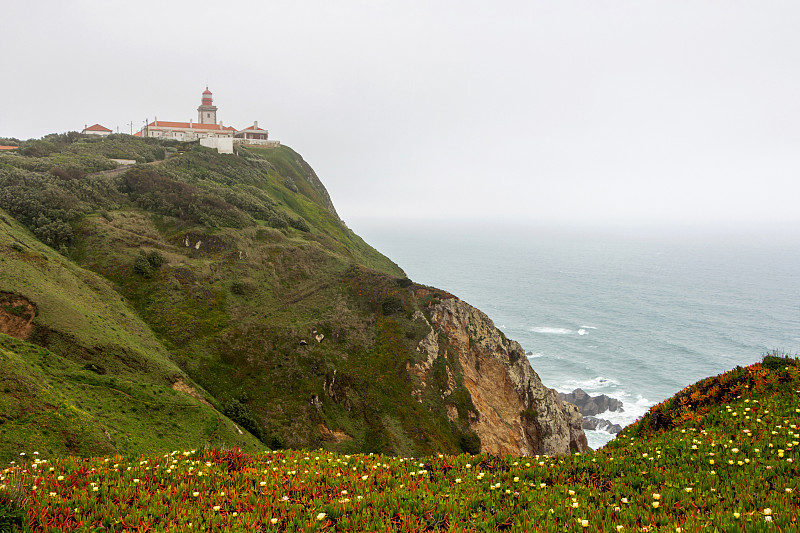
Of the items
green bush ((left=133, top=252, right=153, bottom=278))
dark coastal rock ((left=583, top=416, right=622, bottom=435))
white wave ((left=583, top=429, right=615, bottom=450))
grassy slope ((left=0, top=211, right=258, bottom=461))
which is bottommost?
white wave ((left=583, top=429, right=615, bottom=450))

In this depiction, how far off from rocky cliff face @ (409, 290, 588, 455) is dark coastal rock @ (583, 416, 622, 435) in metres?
16.9

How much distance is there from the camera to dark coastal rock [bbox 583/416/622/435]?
7256 cm

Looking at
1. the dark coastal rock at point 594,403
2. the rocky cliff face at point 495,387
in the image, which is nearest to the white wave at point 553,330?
the dark coastal rock at point 594,403

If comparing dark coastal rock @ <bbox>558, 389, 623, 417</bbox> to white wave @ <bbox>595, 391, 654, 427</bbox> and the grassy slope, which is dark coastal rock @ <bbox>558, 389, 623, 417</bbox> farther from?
the grassy slope

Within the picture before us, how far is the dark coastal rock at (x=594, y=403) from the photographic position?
78156mm

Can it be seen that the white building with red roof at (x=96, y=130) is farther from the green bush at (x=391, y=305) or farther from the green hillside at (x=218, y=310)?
the green bush at (x=391, y=305)

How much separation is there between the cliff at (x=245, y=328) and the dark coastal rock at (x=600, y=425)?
54.6ft

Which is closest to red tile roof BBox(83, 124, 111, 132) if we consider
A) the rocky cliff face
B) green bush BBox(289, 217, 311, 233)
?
green bush BBox(289, 217, 311, 233)

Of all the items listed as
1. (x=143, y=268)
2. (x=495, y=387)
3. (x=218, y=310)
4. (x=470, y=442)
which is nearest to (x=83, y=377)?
(x=218, y=310)

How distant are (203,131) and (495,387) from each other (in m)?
114

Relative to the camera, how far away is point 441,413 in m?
48.1

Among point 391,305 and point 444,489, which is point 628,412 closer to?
point 391,305

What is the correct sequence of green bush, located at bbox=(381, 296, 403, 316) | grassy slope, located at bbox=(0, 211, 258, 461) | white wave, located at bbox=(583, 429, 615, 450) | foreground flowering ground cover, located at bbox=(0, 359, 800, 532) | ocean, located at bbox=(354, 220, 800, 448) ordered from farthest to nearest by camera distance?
ocean, located at bbox=(354, 220, 800, 448), white wave, located at bbox=(583, 429, 615, 450), green bush, located at bbox=(381, 296, 403, 316), grassy slope, located at bbox=(0, 211, 258, 461), foreground flowering ground cover, located at bbox=(0, 359, 800, 532)

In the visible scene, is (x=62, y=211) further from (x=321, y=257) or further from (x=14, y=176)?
(x=321, y=257)
